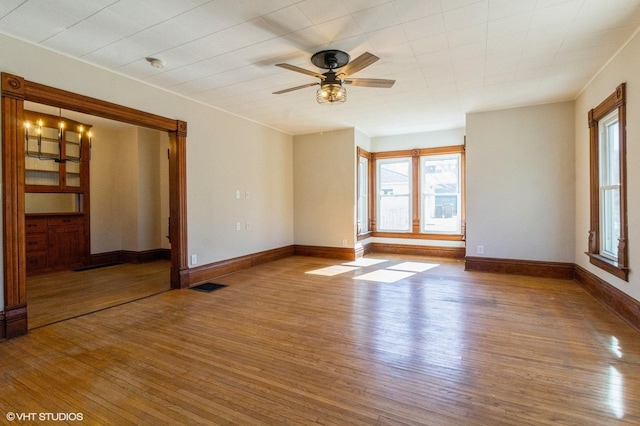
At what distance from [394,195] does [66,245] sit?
6.56 m

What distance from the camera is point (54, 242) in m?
5.36

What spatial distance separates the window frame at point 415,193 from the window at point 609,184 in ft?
8.32

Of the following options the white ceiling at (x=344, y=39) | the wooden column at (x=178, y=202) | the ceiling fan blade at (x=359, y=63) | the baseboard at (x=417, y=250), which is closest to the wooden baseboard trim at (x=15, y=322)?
the wooden column at (x=178, y=202)

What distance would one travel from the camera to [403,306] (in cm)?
344

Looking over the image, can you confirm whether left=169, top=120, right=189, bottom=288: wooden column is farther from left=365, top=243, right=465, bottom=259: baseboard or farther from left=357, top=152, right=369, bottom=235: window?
left=365, top=243, right=465, bottom=259: baseboard

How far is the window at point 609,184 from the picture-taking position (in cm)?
312

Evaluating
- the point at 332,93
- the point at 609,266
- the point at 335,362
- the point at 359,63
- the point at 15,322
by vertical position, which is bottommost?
the point at 335,362

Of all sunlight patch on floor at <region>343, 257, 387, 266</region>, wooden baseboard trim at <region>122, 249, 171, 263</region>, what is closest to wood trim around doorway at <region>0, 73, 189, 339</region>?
wooden baseboard trim at <region>122, 249, 171, 263</region>

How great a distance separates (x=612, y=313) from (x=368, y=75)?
143 inches

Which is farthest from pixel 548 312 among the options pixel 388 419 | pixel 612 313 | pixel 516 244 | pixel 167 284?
pixel 167 284

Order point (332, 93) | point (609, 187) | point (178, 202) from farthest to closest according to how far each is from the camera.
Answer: point (178, 202) → point (609, 187) → point (332, 93)

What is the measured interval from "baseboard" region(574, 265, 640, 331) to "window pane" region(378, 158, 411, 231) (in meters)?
3.37

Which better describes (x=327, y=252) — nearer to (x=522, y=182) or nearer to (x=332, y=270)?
(x=332, y=270)

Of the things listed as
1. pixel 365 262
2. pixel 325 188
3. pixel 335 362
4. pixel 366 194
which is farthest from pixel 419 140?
pixel 335 362
